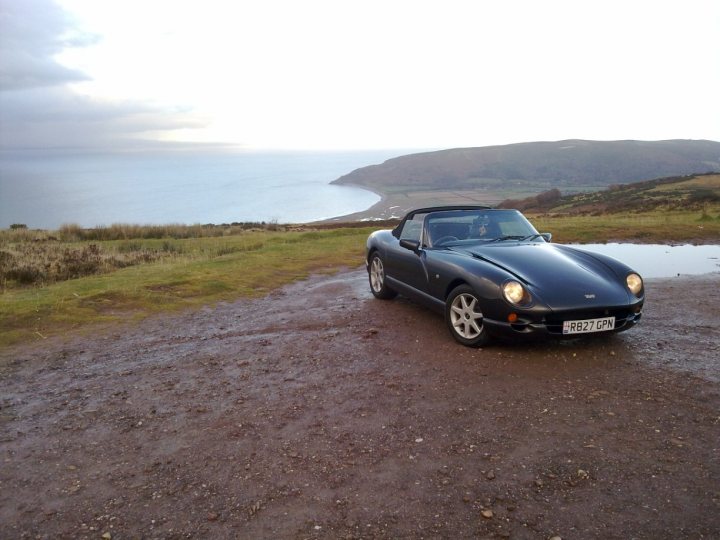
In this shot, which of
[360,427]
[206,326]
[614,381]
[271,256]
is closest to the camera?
[360,427]

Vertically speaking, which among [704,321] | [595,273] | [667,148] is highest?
[667,148]

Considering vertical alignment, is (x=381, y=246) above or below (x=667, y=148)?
below

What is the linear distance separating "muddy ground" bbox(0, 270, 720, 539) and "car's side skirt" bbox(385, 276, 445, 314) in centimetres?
34

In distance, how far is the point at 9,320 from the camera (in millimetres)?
8195

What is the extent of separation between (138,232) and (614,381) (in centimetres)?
2541

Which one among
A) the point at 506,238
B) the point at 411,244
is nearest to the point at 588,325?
the point at 506,238

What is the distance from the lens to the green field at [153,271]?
8.73 metres

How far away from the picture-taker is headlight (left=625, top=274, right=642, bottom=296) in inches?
223

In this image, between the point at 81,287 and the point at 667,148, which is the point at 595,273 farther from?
the point at 667,148

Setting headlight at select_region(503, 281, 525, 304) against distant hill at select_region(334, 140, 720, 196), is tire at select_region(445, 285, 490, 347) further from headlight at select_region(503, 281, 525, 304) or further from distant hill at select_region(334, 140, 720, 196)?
distant hill at select_region(334, 140, 720, 196)

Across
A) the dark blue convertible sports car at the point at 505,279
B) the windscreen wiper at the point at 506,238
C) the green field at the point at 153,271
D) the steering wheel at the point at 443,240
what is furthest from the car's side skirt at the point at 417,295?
the green field at the point at 153,271

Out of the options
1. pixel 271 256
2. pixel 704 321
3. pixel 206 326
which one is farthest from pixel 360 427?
pixel 271 256

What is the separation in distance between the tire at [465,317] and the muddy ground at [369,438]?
0.66 ft

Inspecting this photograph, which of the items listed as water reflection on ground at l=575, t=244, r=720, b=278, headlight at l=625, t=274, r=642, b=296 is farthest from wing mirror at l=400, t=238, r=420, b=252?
water reflection on ground at l=575, t=244, r=720, b=278
